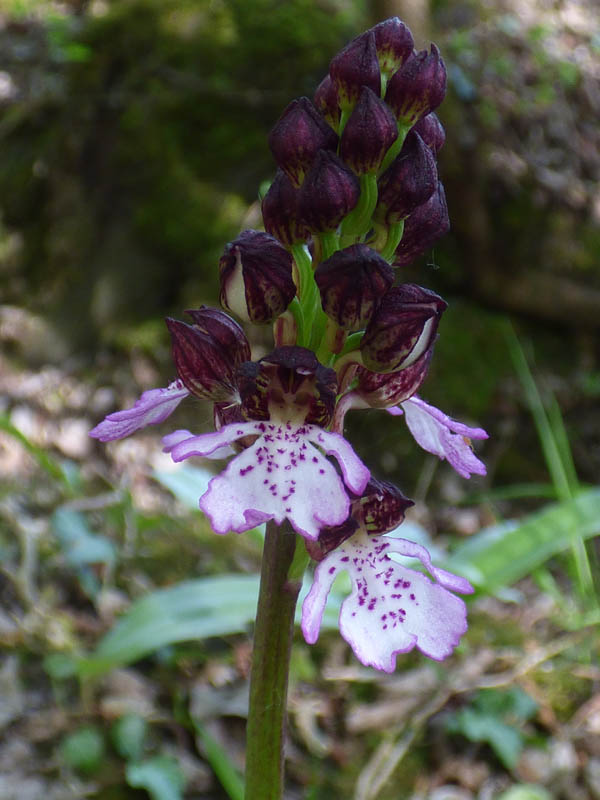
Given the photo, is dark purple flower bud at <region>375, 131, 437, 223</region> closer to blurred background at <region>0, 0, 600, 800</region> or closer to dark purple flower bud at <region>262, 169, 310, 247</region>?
dark purple flower bud at <region>262, 169, 310, 247</region>

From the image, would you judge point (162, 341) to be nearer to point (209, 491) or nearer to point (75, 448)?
point (75, 448)

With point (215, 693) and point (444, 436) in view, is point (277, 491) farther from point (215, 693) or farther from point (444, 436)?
point (215, 693)

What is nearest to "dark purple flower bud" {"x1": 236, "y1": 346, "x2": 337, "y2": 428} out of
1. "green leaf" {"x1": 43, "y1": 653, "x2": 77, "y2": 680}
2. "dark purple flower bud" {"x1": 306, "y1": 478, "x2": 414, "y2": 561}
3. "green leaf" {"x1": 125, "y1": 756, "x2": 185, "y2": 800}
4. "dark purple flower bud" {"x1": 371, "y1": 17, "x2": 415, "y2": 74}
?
"dark purple flower bud" {"x1": 306, "y1": 478, "x2": 414, "y2": 561}

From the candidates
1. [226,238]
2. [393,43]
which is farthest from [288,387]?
[226,238]

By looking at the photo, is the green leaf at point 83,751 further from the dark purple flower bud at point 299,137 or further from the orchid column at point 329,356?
the dark purple flower bud at point 299,137

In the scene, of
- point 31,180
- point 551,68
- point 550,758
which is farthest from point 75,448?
point 551,68

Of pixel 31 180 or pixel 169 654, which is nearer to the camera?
pixel 169 654
